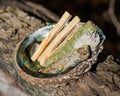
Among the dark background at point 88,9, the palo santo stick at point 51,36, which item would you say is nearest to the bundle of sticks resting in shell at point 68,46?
the palo santo stick at point 51,36

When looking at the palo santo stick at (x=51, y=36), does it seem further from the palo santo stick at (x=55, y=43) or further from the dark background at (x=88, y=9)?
the dark background at (x=88, y=9)

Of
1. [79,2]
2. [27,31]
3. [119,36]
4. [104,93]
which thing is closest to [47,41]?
[27,31]

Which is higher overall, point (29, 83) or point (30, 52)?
point (30, 52)

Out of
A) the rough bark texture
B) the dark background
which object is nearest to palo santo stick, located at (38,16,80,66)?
the rough bark texture

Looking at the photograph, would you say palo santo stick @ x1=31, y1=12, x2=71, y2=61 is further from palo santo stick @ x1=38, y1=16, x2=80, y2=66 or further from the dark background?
the dark background

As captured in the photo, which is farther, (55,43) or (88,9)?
(88,9)

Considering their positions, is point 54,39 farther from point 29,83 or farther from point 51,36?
point 29,83

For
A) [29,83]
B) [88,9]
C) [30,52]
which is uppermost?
[88,9]

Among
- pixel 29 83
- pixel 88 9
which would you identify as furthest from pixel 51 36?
pixel 88 9
